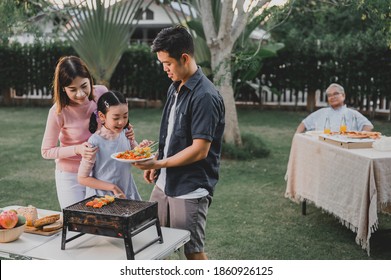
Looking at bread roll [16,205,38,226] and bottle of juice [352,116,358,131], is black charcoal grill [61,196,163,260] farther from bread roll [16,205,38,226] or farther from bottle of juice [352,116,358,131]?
bottle of juice [352,116,358,131]

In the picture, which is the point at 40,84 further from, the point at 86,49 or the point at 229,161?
the point at 229,161

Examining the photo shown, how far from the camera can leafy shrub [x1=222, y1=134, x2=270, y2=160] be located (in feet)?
27.7

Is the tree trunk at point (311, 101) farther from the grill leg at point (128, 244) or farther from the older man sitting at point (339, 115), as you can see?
the grill leg at point (128, 244)

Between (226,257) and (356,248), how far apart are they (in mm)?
1262

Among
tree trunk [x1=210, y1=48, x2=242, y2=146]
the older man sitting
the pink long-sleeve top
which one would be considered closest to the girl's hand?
the pink long-sleeve top

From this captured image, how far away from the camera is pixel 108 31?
10984 mm

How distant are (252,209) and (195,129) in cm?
336

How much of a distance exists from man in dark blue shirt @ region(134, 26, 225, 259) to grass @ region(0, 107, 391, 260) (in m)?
1.65

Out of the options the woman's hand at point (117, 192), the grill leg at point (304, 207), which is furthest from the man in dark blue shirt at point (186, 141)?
the grill leg at point (304, 207)

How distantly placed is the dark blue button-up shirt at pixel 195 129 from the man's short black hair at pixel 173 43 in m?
0.18

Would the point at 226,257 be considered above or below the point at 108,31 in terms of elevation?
below

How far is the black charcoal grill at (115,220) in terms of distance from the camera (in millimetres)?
2441
